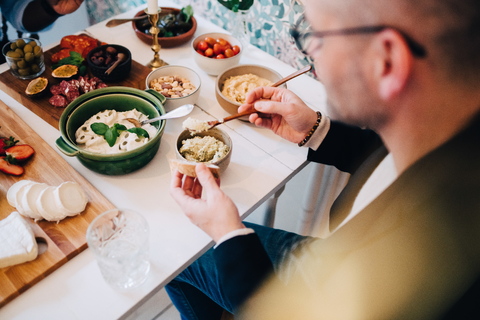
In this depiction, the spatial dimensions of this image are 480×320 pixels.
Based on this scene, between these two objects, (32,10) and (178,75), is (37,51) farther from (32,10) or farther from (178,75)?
(32,10)

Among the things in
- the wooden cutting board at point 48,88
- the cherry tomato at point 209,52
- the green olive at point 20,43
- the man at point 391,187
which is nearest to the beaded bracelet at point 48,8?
the wooden cutting board at point 48,88

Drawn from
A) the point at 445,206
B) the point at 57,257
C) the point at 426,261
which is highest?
the point at 445,206

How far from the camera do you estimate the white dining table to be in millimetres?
838

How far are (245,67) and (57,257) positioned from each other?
102 centimetres

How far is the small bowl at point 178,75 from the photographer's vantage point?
4.35 ft

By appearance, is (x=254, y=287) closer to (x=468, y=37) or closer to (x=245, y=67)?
(x=468, y=37)

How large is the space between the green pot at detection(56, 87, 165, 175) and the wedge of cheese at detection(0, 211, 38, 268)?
233 mm

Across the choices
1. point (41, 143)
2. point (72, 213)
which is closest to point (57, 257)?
point (72, 213)

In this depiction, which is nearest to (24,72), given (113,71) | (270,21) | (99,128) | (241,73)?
(113,71)

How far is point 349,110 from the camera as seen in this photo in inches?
27.1

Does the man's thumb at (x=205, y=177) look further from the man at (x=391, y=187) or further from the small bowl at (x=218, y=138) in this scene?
the small bowl at (x=218, y=138)

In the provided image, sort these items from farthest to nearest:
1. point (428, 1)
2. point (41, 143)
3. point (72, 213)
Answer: point (41, 143)
point (72, 213)
point (428, 1)

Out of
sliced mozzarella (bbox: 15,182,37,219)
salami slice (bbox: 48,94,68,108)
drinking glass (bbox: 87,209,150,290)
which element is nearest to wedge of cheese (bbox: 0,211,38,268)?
sliced mozzarella (bbox: 15,182,37,219)

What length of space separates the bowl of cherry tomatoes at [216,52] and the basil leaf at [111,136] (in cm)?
61
